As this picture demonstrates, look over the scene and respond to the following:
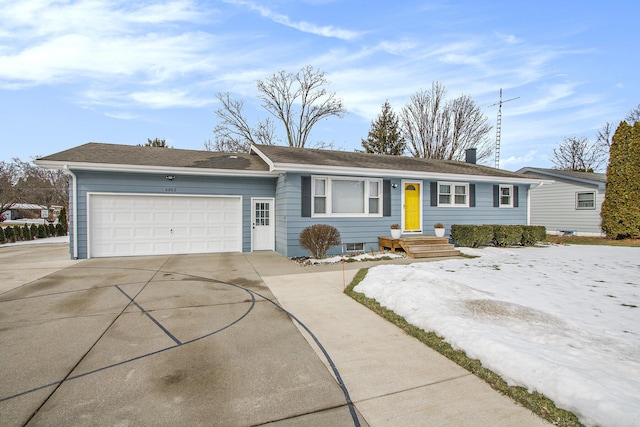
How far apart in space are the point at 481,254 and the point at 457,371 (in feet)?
26.8

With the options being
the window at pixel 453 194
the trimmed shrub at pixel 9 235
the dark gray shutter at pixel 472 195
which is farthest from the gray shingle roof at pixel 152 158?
the trimmed shrub at pixel 9 235

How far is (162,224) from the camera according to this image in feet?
35.2

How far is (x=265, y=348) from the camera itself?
354cm

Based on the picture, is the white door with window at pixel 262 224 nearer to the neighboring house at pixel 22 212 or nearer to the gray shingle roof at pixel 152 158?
the gray shingle roof at pixel 152 158

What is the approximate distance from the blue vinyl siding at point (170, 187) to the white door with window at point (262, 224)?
18cm

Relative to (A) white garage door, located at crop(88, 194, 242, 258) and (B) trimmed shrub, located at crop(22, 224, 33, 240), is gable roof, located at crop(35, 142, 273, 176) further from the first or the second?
(B) trimmed shrub, located at crop(22, 224, 33, 240)

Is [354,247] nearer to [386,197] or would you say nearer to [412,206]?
[386,197]

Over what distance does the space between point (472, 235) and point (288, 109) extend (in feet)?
67.5

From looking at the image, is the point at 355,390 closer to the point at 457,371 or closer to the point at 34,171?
the point at 457,371

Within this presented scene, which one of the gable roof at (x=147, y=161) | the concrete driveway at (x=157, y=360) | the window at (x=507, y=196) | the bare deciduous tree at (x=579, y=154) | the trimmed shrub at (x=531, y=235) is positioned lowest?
the concrete driveway at (x=157, y=360)

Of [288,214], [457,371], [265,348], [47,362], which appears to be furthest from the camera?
→ [288,214]

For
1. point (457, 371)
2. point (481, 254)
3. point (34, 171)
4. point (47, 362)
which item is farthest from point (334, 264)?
point (34, 171)

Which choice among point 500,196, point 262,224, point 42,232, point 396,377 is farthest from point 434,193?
point 42,232

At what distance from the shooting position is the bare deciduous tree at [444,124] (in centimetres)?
2572
